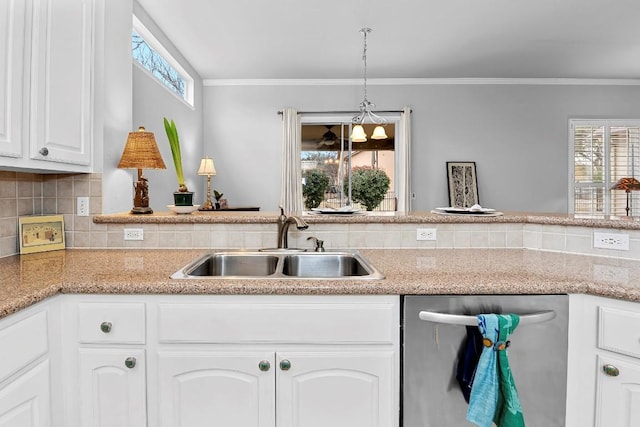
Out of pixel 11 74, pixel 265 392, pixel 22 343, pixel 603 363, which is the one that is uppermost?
pixel 11 74

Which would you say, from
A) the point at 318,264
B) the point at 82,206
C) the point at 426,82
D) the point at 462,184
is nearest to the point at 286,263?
the point at 318,264

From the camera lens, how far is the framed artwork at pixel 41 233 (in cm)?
177

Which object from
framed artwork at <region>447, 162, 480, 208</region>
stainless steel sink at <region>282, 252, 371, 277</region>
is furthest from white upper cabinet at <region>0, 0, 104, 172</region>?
framed artwork at <region>447, 162, 480, 208</region>

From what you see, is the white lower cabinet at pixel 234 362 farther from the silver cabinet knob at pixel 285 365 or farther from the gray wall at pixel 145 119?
the gray wall at pixel 145 119

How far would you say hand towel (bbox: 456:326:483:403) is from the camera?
47.7 inches

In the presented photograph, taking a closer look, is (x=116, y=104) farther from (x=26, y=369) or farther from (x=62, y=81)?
(x=26, y=369)

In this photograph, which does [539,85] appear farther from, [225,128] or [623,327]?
[623,327]

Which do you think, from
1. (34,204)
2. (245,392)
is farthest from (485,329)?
(34,204)

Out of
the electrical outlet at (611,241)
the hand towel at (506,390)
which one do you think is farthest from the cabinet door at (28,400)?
the electrical outlet at (611,241)

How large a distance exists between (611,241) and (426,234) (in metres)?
0.76

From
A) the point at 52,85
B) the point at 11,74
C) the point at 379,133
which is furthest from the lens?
the point at 379,133

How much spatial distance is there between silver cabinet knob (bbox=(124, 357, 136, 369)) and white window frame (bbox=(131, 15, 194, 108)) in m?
2.26

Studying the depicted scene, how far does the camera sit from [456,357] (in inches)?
48.1

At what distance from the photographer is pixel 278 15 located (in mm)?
3553
